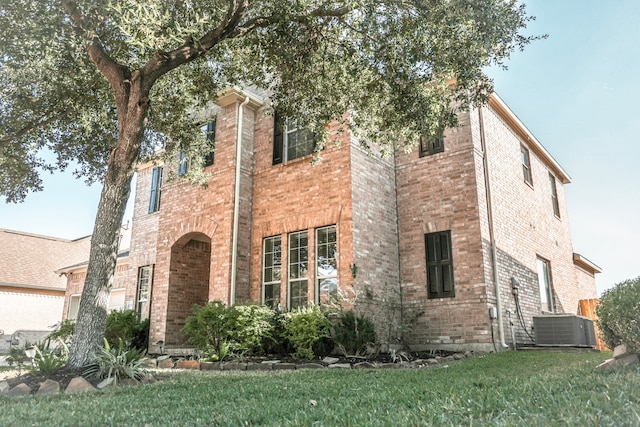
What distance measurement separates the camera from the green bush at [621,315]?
5.10 meters

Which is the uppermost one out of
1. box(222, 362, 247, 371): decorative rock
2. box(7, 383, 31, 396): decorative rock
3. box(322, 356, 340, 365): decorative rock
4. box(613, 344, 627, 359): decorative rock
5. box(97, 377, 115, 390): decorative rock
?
box(613, 344, 627, 359): decorative rock

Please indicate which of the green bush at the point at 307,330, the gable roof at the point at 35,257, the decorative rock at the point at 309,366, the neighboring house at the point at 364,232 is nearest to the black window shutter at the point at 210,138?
the neighboring house at the point at 364,232

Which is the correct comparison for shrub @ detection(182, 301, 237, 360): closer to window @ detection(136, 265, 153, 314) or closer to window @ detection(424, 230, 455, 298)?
window @ detection(424, 230, 455, 298)

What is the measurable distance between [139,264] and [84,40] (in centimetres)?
842

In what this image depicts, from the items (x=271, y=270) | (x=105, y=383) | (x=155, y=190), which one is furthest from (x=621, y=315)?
(x=155, y=190)

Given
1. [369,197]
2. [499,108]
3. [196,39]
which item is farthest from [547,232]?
[196,39]

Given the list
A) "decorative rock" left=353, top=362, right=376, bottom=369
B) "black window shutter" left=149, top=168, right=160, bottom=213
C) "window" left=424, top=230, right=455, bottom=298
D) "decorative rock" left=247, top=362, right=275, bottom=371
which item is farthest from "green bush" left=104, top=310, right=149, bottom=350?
"window" left=424, top=230, right=455, bottom=298

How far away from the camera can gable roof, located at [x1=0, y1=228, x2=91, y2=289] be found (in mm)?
25672

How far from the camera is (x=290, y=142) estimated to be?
1268 centimetres

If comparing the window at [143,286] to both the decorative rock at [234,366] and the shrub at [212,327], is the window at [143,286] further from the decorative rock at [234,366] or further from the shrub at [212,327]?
the decorative rock at [234,366]

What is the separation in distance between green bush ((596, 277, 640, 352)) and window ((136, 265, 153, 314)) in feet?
39.0

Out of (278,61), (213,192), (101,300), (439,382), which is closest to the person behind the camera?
(439,382)

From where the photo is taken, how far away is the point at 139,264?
1473 centimetres

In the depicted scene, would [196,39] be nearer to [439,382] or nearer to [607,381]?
[439,382]
